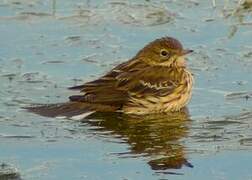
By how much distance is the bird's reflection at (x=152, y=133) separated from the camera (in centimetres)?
1146

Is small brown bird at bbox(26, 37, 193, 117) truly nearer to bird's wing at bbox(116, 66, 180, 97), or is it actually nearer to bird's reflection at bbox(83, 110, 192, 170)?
bird's wing at bbox(116, 66, 180, 97)

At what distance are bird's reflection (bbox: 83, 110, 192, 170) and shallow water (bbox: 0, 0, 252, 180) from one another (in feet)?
0.04

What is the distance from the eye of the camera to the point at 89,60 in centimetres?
1457

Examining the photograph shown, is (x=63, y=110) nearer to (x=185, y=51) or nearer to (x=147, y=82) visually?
(x=147, y=82)

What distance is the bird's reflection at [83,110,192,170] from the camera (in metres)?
11.5

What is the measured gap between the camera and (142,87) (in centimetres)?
1384

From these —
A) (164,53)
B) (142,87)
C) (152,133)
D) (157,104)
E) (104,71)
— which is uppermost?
(164,53)

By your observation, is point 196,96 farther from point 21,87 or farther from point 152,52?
point 21,87

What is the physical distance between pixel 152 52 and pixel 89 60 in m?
0.83

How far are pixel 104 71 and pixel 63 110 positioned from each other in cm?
128

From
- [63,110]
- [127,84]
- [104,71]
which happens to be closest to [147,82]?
[127,84]

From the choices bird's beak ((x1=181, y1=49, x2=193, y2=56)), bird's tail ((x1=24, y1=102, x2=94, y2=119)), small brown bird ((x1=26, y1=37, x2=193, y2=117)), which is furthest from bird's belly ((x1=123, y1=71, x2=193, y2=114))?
bird's tail ((x1=24, y1=102, x2=94, y2=119))

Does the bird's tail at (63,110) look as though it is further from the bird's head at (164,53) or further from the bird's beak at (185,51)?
the bird's beak at (185,51)

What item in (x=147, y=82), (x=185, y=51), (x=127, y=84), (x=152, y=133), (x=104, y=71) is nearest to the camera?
(x=152, y=133)
